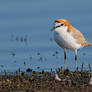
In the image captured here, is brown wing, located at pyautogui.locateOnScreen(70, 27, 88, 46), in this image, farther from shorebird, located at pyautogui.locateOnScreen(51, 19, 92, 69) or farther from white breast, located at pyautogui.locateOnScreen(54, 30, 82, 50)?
white breast, located at pyautogui.locateOnScreen(54, 30, 82, 50)

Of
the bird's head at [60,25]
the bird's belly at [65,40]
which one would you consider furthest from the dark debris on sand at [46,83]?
the bird's head at [60,25]

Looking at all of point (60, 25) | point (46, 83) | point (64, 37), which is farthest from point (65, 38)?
point (46, 83)

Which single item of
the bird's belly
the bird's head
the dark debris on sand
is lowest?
the dark debris on sand

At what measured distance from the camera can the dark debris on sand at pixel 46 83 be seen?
9805 millimetres

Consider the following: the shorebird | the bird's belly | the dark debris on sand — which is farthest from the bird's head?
the dark debris on sand

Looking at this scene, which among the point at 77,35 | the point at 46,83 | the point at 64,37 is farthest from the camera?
the point at 77,35

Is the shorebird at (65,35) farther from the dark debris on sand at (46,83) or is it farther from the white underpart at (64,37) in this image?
the dark debris on sand at (46,83)

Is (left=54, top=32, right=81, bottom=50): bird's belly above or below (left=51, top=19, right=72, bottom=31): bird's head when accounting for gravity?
below

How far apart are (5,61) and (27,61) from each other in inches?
29.6

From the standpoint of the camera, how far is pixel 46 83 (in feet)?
34.2

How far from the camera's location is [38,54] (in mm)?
15922

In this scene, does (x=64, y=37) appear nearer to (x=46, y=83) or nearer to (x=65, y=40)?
(x=65, y=40)

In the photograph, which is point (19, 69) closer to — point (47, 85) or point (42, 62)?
point (42, 62)

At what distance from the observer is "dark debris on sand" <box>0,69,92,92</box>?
9.80 m
